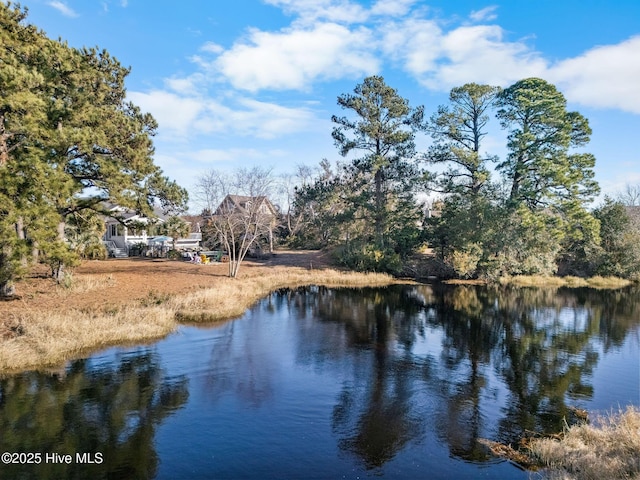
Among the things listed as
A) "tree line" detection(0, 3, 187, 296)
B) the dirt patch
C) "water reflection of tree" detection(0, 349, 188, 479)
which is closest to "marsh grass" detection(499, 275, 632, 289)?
the dirt patch

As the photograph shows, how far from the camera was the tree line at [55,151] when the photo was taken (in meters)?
16.8

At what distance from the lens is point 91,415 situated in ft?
33.8

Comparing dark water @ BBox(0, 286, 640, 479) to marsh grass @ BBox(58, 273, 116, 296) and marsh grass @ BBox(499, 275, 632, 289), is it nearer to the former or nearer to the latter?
marsh grass @ BBox(58, 273, 116, 296)

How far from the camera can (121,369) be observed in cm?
1341

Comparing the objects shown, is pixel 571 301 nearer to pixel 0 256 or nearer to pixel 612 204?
pixel 612 204

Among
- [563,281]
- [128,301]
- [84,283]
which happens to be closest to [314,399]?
[128,301]

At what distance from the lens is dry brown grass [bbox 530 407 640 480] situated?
24.6ft

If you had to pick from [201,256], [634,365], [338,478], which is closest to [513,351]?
[634,365]

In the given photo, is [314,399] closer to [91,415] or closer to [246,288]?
[91,415]

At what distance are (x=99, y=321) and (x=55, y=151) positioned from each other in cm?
851

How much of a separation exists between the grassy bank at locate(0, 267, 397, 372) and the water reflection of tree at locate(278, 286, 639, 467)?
446 centimetres

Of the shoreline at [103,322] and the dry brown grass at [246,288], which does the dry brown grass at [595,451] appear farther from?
the dry brown grass at [246,288]

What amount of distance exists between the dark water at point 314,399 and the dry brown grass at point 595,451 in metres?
0.76

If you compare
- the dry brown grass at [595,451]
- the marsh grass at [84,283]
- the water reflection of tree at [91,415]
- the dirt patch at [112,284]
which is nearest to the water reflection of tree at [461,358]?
the dry brown grass at [595,451]
